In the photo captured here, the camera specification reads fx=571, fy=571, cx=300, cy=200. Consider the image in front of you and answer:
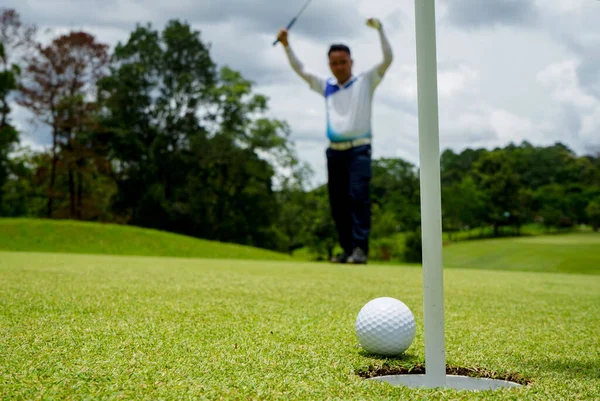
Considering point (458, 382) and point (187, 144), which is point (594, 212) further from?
point (458, 382)

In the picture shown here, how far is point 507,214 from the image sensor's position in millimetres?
42281

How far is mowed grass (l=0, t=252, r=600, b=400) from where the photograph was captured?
6.37 feet

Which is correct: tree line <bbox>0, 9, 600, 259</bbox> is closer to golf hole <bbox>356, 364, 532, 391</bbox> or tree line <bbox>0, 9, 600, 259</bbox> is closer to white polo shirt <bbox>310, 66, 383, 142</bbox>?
white polo shirt <bbox>310, 66, 383, 142</bbox>

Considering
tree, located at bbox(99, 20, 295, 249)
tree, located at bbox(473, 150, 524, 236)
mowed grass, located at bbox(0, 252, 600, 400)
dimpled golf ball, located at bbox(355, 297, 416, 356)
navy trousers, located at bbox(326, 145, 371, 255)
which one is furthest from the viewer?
tree, located at bbox(473, 150, 524, 236)

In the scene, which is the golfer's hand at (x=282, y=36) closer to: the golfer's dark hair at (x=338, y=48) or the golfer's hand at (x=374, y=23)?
the golfer's dark hair at (x=338, y=48)

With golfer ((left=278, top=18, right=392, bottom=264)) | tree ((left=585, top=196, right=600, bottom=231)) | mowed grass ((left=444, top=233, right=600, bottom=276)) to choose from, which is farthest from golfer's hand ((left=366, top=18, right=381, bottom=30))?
tree ((left=585, top=196, right=600, bottom=231))

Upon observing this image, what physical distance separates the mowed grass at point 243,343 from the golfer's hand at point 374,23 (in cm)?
487

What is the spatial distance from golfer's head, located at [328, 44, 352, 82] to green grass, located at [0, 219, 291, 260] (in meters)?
9.16

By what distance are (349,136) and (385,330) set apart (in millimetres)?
7058

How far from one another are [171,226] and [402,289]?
27766 mm

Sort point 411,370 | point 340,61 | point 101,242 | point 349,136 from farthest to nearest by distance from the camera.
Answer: point 101,242, point 340,61, point 349,136, point 411,370

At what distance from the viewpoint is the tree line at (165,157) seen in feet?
98.8

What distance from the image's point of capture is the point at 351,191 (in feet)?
31.1

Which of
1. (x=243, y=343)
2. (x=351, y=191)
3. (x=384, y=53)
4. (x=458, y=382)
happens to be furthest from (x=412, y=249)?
(x=458, y=382)
